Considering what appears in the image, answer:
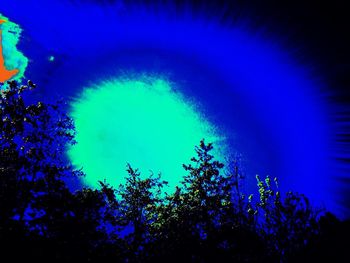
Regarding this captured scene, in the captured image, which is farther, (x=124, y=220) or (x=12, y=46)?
(x=12, y=46)

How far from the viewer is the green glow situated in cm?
2769

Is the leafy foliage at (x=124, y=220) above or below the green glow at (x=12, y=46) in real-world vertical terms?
below

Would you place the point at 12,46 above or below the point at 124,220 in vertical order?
above

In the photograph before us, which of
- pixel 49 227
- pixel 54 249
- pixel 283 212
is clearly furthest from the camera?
pixel 283 212

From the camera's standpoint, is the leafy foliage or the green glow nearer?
the leafy foliage

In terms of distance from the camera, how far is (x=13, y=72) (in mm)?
30016

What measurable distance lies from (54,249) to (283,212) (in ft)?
63.3

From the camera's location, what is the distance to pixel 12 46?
29.7m

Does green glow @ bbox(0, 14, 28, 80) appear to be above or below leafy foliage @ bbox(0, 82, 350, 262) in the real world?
above

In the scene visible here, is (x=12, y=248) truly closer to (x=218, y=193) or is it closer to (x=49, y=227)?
(x=49, y=227)

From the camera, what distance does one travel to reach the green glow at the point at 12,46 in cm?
2769

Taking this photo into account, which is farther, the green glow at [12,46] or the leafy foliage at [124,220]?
the green glow at [12,46]

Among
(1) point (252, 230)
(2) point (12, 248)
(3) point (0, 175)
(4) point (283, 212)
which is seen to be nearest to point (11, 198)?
(3) point (0, 175)

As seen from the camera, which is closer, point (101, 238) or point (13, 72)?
point (101, 238)
